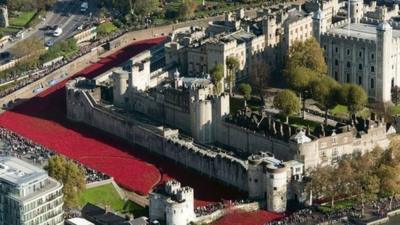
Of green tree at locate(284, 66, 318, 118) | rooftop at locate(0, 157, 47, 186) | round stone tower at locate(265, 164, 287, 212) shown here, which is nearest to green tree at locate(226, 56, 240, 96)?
green tree at locate(284, 66, 318, 118)

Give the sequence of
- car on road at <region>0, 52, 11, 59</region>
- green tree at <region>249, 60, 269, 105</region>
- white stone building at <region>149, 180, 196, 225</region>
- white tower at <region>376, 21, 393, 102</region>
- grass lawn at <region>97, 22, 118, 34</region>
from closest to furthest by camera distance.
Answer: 1. white stone building at <region>149, 180, 196, 225</region>
2. white tower at <region>376, 21, 393, 102</region>
3. green tree at <region>249, 60, 269, 105</region>
4. car on road at <region>0, 52, 11, 59</region>
5. grass lawn at <region>97, 22, 118, 34</region>

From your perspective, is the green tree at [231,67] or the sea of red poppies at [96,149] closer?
the sea of red poppies at [96,149]

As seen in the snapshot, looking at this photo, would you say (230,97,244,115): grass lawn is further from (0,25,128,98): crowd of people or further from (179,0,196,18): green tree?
(179,0,196,18): green tree

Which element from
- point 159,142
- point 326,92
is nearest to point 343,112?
point 326,92

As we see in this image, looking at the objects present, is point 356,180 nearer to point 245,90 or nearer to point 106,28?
point 245,90

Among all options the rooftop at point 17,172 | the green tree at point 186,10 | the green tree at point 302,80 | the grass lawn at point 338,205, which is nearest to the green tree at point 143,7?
the green tree at point 186,10

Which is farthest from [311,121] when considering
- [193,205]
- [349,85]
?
[193,205]

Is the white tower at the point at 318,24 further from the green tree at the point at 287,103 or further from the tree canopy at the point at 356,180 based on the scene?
the tree canopy at the point at 356,180
